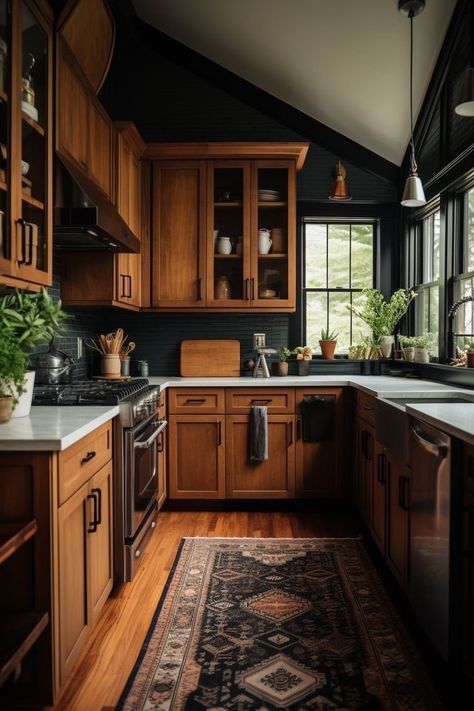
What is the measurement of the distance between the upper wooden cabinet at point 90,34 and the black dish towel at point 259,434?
89.2 inches

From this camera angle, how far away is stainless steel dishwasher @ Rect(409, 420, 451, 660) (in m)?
1.87

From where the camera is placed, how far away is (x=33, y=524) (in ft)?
5.49

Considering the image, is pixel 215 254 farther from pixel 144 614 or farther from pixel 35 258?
pixel 144 614

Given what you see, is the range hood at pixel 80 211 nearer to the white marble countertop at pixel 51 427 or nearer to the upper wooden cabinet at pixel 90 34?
the upper wooden cabinet at pixel 90 34

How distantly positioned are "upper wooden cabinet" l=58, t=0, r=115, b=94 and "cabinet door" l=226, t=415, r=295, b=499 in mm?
2398

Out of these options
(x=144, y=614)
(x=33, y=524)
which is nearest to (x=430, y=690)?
(x=144, y=614)

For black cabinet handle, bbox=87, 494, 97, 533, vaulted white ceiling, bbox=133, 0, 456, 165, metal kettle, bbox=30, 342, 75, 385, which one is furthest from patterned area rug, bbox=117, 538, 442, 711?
vaulted white ceiling, bbox=133, 0, 456, 165

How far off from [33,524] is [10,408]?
532mm

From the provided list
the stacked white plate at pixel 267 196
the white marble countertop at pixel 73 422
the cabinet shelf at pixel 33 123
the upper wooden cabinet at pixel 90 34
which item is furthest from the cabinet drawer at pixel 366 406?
the upper wooden cabinet at pixel 90 34

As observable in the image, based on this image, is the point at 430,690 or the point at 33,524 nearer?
the point at 33,524

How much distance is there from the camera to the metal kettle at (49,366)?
2.96 meters

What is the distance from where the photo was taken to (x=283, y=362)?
4.36 metres

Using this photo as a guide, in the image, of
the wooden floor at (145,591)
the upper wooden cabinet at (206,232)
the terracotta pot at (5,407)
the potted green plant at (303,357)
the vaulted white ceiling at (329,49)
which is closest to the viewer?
the wooden floor at (145,591)

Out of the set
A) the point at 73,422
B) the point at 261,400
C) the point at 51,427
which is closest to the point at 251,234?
the point at 261,400
